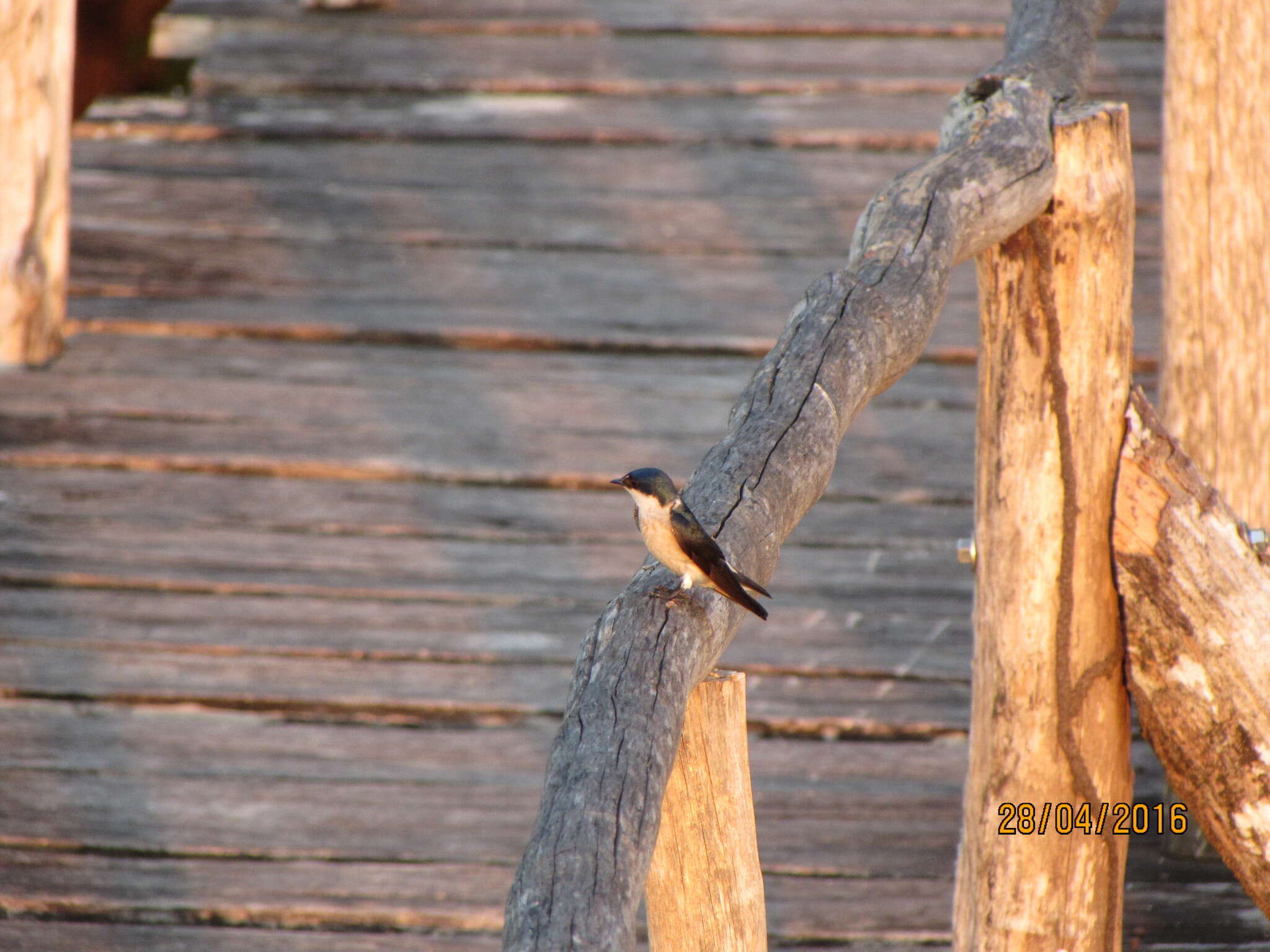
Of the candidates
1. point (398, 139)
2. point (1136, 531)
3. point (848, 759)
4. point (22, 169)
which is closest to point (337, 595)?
point (848, 759)

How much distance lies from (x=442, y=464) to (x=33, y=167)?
1326 millimetres

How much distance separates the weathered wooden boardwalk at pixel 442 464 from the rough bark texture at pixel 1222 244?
0.70m

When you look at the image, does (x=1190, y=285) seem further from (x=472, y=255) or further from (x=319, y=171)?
(x=319, y=171)

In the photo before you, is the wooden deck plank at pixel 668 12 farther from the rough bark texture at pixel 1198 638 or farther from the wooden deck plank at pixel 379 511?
the rough bark texture at pixel 1198 638

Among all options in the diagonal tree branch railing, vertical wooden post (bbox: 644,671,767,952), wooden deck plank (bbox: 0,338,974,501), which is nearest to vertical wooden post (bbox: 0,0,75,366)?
wooden deck plank (bbox: 0,338,974,501)

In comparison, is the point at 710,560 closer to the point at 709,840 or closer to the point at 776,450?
the point at 776,450

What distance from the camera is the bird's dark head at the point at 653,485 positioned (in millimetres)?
1598

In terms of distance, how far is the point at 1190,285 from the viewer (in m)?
2.60

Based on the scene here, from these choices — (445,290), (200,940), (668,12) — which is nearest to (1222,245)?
(200,940)

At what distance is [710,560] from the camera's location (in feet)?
4.81

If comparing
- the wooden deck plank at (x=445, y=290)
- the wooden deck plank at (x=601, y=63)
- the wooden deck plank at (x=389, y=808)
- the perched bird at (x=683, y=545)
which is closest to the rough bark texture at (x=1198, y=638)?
the wooden deck plank at (x=389, y=808)

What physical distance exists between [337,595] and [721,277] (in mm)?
1648

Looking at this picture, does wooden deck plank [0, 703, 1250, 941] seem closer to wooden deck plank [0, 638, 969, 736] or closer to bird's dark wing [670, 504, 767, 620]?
wooden deck plank [0, 638, 969, 736]

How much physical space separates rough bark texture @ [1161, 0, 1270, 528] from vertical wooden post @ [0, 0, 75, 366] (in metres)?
2.76
